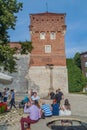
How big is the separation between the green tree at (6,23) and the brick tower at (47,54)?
83.9 ft

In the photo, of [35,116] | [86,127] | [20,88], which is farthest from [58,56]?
[86,127]

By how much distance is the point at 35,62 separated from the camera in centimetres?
4900

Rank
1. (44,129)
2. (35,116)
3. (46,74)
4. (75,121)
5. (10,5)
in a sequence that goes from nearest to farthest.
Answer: (44,129) → (75,121) → (35,116) → (10,5) → (46,74)

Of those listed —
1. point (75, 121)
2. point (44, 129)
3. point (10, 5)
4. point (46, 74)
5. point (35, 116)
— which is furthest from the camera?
point (46, 74)

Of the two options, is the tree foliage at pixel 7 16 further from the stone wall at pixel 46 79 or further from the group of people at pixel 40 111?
the stone wall at pixel 46 79

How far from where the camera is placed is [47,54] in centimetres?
4941

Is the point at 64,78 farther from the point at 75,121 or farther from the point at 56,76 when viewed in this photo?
the point at 75,121

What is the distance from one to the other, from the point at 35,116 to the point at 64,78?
37.6 metres

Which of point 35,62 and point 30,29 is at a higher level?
point 30,29

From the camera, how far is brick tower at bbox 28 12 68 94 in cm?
4838

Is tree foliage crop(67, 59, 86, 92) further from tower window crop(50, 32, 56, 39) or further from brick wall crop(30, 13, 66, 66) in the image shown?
tower window crop(50, 32, 56, 39)

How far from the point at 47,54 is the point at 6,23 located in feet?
94.8

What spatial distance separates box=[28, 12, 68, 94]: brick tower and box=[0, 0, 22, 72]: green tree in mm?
25571

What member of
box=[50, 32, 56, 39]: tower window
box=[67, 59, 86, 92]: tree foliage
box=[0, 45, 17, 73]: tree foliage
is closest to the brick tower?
box=[50, 32, 56, 39]: tower window
